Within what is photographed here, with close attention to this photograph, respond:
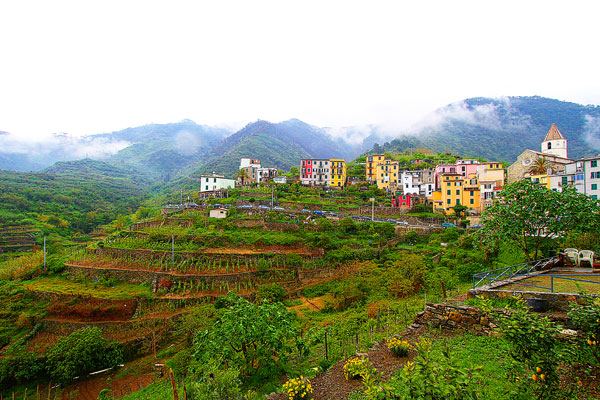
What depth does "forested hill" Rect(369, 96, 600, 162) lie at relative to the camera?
373 feet

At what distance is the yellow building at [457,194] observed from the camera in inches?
1639

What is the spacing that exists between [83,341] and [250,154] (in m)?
Result: 104

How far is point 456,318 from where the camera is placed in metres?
8.60

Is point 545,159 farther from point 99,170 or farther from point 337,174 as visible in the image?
point 99,170

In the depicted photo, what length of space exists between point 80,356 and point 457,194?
152ft

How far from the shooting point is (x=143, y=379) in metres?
15.5

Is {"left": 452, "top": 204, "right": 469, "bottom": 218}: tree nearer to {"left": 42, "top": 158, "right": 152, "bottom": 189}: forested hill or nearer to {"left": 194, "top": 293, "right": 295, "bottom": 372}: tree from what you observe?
{"left": 194, "top": 293, "right": 295, "bottom": 372}: tree

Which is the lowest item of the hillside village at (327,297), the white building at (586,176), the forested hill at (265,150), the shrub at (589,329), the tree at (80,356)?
the tree at (80,356)

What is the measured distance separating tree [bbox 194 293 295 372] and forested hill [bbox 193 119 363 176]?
282 ft

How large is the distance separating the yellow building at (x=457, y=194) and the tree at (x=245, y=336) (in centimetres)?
4071

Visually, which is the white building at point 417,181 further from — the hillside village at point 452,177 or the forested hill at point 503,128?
the forested hill at point 503,128

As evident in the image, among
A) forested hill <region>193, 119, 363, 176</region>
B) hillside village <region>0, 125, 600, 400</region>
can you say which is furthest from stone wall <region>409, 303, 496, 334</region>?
forested hill <region>193, 119, 363, 176</region>

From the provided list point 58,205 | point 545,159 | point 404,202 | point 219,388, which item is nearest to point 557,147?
point 545,159

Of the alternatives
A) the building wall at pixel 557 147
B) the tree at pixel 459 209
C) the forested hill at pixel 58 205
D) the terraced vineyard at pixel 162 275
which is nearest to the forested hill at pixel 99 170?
the forested hill at pixel 58 205
